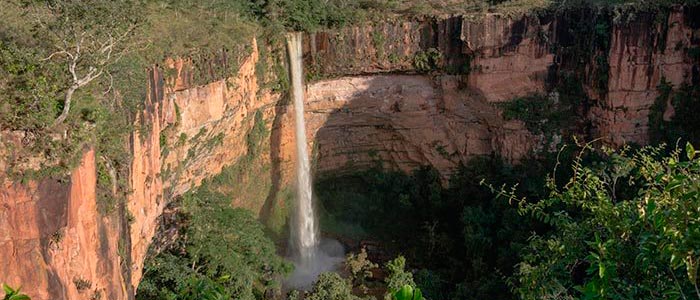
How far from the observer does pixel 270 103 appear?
613 inches

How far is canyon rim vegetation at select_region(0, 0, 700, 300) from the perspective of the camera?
7.24m

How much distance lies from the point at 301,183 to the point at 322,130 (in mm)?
1627

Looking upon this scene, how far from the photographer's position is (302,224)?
17.4m

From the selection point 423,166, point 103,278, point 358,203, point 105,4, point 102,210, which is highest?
point 105,4

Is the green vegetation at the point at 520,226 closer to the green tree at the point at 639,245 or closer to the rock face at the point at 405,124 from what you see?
the green tree at the point at 639,245

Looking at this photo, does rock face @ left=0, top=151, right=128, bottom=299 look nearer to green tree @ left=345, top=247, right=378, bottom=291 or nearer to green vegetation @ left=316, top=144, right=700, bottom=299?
green vegetation @ left=316, top=144, right=700, bottom=299

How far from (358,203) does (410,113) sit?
3.41 m

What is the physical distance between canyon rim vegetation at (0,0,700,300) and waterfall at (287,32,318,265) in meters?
0.27

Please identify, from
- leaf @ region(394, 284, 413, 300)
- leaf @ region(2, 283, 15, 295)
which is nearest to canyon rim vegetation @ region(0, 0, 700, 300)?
leaf @ region(394, 284, 413, 300)

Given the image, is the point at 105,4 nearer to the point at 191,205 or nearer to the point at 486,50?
the point at 191,205

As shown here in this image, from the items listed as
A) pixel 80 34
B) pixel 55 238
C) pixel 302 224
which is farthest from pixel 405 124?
pixel 55 238

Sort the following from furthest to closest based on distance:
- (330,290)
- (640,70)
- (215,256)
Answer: (640,70), (330,290), (215,256)

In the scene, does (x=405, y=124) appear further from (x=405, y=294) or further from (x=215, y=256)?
(x=405, y=294)

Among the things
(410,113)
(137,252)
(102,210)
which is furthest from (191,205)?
(410,113)
